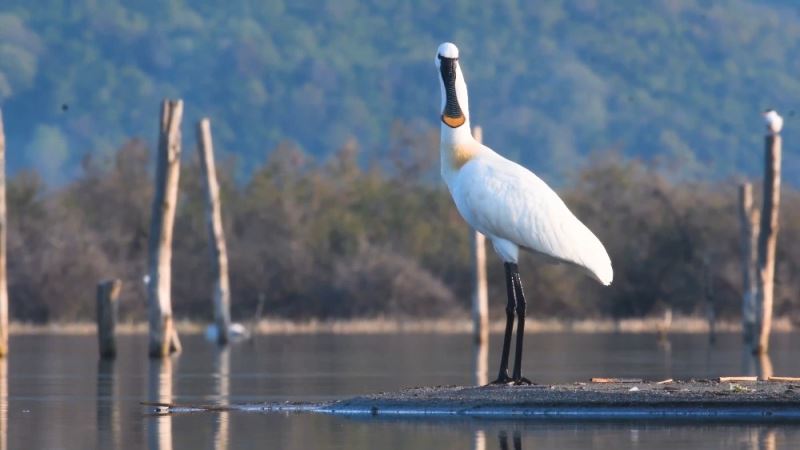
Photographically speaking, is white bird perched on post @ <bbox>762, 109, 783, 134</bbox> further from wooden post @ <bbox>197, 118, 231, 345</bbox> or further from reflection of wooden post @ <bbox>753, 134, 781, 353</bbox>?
wooden post @ <bbox>197, 118, 231, 345</bbox>

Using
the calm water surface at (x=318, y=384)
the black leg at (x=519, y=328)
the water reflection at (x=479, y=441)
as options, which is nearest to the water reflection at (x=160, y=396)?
the calm water surface at (x=318, y=384)

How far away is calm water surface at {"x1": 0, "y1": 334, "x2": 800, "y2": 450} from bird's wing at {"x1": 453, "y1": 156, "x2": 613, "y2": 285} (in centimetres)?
230

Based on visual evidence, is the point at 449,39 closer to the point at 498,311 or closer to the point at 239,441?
the point at 498,311

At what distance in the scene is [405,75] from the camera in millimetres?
122062

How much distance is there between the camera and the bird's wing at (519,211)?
17.1 meters

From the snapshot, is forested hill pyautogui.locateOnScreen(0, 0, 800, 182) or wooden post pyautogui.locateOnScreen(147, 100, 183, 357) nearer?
wooden post pyautogui.locateOnScreen(147, 100, 183, 357)

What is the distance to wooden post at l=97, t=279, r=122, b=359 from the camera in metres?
29.6

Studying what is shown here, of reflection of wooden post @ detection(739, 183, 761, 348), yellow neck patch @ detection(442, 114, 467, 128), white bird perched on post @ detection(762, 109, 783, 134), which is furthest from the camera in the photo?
reflection of wooden post @ detection(739, 183, 761, 348)

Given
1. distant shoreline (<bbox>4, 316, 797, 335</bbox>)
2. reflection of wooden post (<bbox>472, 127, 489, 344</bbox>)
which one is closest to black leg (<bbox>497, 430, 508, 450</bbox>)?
reflection of wooden post (<bbox>472, 127, 489, 344</bbox>)

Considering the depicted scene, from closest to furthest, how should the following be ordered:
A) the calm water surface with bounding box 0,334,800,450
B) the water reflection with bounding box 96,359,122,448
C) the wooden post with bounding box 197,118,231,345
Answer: the calm water surface with bounding box 0,334,800,450
the water reflection with bounding box 96,359,122,448
the wooden post with bounding box 197,118,231,345

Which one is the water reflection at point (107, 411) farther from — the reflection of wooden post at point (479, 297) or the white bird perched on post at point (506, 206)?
the reflection of wooden post at point (479, 297)

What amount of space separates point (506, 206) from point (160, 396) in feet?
14.6

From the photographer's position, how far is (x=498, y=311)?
49.3 meters

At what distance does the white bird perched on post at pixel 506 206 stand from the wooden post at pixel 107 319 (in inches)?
514
